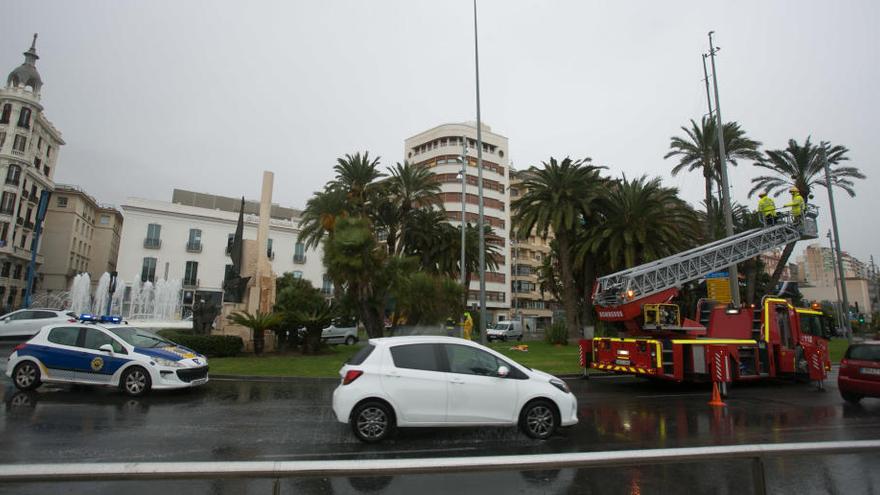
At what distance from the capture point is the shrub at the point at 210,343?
17.2m

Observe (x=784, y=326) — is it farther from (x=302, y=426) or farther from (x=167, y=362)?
(x=167, y=362)

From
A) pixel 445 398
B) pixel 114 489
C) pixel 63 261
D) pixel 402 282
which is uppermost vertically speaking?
pixel 63 261

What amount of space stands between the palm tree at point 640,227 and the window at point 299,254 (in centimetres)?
3648

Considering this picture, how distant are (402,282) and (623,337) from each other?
961 centimetres

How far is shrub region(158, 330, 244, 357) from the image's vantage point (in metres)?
17.2

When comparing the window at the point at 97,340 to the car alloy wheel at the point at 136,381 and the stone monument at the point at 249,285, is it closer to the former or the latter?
the car alloy wheel at the point at 136,381

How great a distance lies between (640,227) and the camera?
28.8m

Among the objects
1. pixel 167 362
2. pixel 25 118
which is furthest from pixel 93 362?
pixel 25 118

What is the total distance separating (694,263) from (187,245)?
49.3 m

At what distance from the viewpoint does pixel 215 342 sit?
1786cm

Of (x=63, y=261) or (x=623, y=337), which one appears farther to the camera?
(x=63, y=261)

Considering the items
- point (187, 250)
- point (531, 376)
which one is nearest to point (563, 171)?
point (531, 376)

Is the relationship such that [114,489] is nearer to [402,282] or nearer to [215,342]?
[215,342]

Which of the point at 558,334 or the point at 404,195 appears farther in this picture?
the point at 404,195
